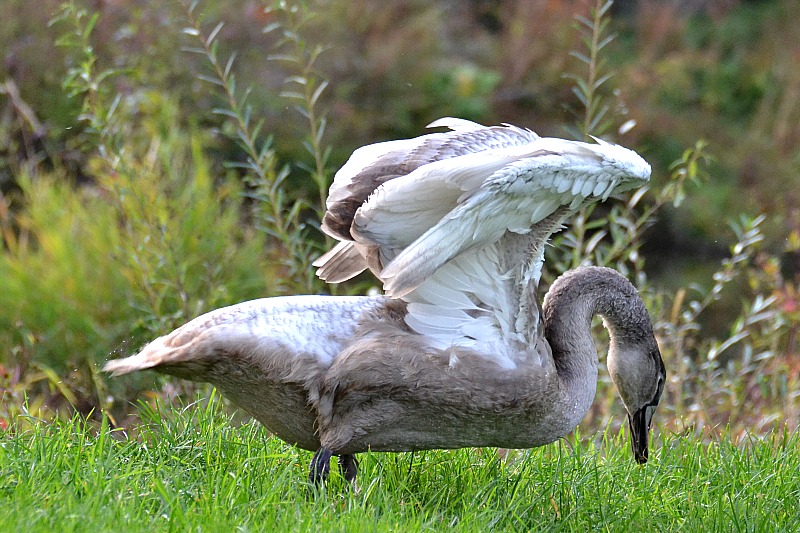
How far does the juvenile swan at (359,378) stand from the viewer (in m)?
3.89

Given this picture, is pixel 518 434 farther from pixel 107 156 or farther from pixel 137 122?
pixel 137 122

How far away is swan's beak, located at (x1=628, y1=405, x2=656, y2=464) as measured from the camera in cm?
457

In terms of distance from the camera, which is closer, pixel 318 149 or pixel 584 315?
pixel 584 315

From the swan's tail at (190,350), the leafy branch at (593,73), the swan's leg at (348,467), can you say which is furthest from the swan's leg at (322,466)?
the leafy branch at (593,73)

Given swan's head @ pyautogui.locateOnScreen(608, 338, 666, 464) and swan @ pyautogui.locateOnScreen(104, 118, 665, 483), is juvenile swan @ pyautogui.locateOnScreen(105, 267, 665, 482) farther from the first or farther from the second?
swan's head @ pyautogui.locateOnScreen(608, 338, 666, 464)

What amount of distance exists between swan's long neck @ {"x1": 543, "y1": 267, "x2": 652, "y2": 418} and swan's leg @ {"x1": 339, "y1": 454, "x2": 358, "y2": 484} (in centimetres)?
88

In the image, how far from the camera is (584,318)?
4.35 m

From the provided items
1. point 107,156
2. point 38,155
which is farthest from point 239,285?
point 38,155

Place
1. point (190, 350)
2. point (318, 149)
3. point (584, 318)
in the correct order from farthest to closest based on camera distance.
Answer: point (318, 149) → point (584, 318) → point (190, 350)

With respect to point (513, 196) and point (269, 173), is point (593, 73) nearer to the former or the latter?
point (269, 173)

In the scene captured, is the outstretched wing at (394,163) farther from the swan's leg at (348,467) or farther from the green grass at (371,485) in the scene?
the green grass at (371,485)

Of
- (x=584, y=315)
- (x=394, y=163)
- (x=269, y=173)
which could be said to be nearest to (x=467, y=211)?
(x=394, y=163)

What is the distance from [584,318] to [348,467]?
1118mm

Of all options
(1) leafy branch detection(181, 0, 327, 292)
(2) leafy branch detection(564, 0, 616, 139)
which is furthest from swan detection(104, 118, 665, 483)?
(1) leafy branch detection(181, 0, 327, 292)
